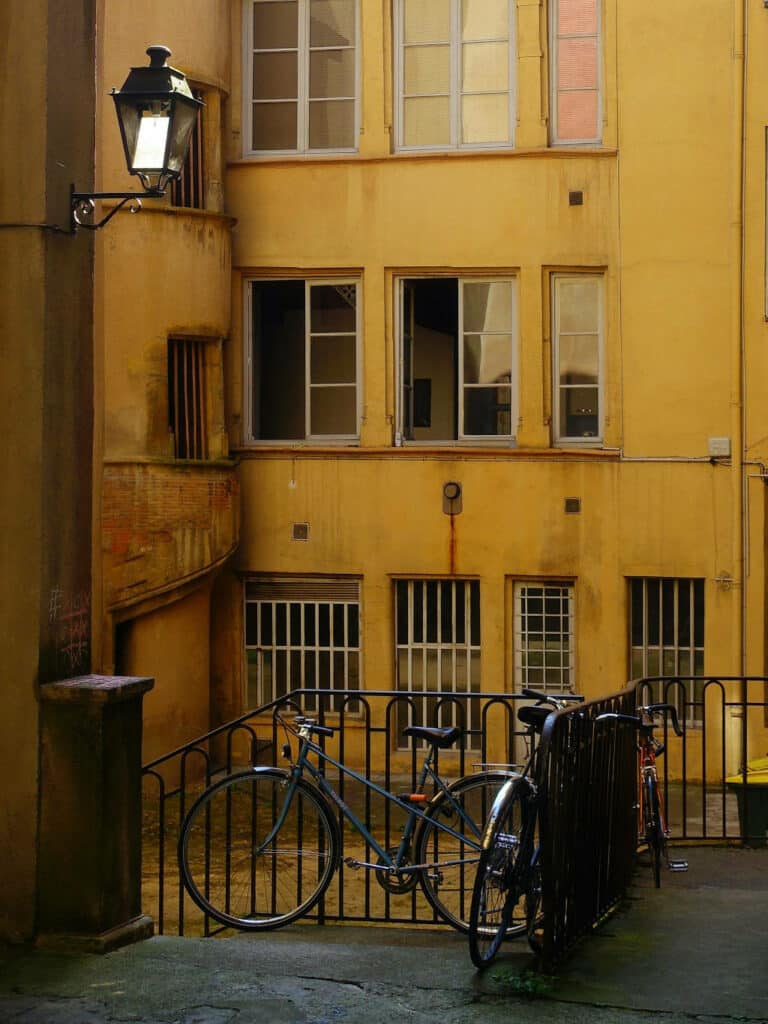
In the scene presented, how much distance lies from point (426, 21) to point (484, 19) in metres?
0.70

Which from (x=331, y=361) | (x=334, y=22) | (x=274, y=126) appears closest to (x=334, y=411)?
(x=331, y=361)

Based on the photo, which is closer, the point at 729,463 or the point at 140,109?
the point at 140,109

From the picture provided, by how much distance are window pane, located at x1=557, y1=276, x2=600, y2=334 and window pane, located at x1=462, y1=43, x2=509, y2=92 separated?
2.53 m

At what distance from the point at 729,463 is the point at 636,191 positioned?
11.1 feet

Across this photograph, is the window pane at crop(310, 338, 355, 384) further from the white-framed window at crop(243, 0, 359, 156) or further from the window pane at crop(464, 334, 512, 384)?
the white-framed window at crop(243, 0, 359, 156)

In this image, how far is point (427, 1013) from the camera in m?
6.57

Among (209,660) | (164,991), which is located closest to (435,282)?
(209,660)

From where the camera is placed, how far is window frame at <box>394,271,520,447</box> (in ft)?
64.0

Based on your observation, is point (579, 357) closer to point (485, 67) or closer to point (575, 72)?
point (575, 72)

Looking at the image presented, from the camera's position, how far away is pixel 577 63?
19.4m

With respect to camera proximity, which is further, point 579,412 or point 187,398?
point 579,412

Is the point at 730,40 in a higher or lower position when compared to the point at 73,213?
higher

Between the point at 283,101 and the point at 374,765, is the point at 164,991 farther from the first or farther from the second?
the point at 283,101

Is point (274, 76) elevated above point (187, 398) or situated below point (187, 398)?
above
